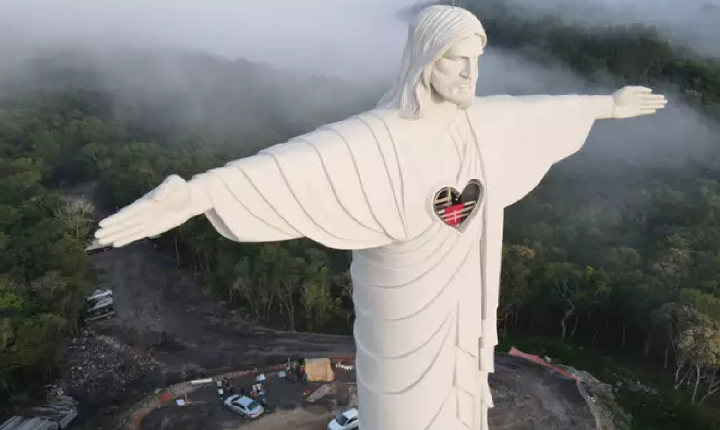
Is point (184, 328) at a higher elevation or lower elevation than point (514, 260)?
lower

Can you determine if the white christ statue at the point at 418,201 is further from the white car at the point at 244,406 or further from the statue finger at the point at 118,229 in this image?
the white car at the point at 244,406

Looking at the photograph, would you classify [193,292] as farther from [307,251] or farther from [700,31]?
[700,31]

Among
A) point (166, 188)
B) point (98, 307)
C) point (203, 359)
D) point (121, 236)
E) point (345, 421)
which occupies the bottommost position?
point (203, 359)

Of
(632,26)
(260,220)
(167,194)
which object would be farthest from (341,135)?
(632,26)

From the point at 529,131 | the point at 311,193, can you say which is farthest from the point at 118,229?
the point at 529,131

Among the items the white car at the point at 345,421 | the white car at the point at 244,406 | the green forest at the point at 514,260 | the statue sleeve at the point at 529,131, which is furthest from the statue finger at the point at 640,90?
the white car at the point at 244,406

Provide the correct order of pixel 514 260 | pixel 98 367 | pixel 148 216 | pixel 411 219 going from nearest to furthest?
pixel 148 216 < pixel 411 219 < pixel 98 367 < pixel 514 260

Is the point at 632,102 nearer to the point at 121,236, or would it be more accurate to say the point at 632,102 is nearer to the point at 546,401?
the point at 121,236

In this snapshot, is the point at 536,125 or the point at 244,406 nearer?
the point at 536,125
